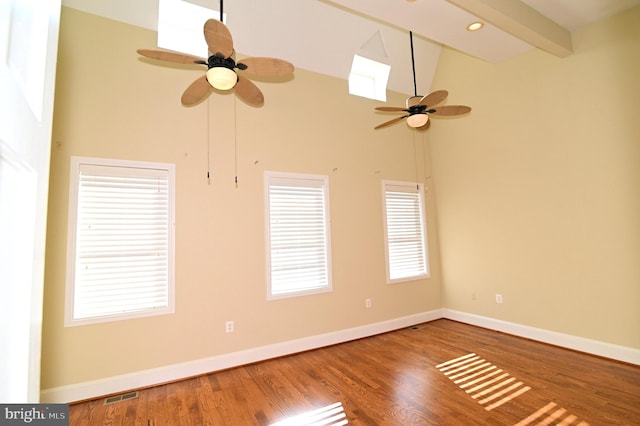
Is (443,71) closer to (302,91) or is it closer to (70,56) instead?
(302,91)

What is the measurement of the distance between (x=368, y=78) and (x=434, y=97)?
2.16 m

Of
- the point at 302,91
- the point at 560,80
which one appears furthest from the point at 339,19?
the point at 560,80

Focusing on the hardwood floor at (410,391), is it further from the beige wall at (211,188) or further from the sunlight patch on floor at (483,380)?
the beige wall at (211,188)

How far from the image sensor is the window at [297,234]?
3871 millimetres

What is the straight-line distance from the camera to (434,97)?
309 cm

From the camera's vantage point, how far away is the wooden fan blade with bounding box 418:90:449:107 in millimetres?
3001

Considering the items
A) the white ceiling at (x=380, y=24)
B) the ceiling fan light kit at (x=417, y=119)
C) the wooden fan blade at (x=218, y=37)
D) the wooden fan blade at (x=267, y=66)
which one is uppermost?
the white ceiling at (x=380, y=24)

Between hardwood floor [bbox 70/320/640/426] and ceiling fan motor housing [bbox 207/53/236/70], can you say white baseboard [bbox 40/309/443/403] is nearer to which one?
hardwood floor [bbox 70/320/640/426]

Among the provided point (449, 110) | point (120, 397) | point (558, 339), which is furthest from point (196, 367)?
point (558, 339)

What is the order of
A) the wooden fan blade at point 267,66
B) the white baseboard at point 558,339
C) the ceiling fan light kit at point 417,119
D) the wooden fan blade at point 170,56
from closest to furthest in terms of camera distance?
the wooden fan blade at point 170,56 → the wooden fan blade at point 267,66 → the white baseboard at point 558,339 → the ceiling fan light kit at point 417,119

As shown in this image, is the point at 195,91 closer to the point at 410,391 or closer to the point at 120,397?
the point at 120,397

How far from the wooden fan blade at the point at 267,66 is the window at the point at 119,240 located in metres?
1.60

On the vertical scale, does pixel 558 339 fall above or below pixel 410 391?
above

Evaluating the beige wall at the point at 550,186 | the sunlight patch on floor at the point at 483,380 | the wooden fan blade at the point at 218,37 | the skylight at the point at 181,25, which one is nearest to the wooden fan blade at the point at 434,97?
the beige wall at the point at 550,186
